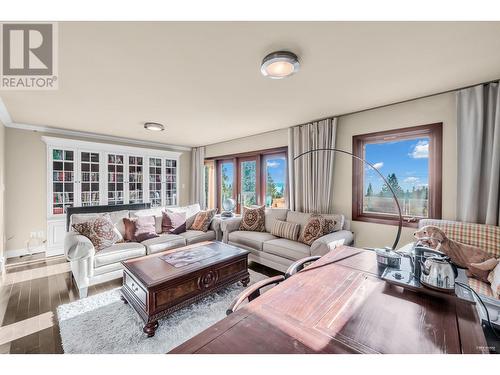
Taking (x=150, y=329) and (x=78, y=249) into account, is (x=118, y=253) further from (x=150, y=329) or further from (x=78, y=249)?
(x=150, y=329)

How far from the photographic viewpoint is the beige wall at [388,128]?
245cm

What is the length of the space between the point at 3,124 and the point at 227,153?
3.93 m

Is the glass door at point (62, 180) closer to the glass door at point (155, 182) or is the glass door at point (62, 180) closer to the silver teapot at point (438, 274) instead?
the glass door at point (155, 182)

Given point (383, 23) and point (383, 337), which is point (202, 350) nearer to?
point (383, 337)

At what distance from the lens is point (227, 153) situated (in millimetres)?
5281

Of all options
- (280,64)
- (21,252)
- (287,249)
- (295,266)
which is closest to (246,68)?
(280,64)

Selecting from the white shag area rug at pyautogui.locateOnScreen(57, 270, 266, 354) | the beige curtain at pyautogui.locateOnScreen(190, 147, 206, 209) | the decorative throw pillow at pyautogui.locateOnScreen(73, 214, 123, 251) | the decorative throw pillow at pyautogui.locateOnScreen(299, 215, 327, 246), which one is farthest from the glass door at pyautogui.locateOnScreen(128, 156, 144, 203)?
the decorative throw pillow at pyautogui.locateOnScreen(299, 215, 327, 246)

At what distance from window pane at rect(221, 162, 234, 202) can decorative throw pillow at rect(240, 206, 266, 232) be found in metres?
1.53

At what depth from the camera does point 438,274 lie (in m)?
1.04

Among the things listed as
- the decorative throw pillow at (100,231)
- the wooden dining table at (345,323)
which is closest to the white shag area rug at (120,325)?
the decorative throw pillow at (100,231)

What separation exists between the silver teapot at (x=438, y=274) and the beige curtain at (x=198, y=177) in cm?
529

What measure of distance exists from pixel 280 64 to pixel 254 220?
8.46 feet

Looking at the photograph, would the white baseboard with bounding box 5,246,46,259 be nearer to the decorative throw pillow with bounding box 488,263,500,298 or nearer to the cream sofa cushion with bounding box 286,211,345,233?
the cream sofa cushion with bounding box 286,211,345,233
